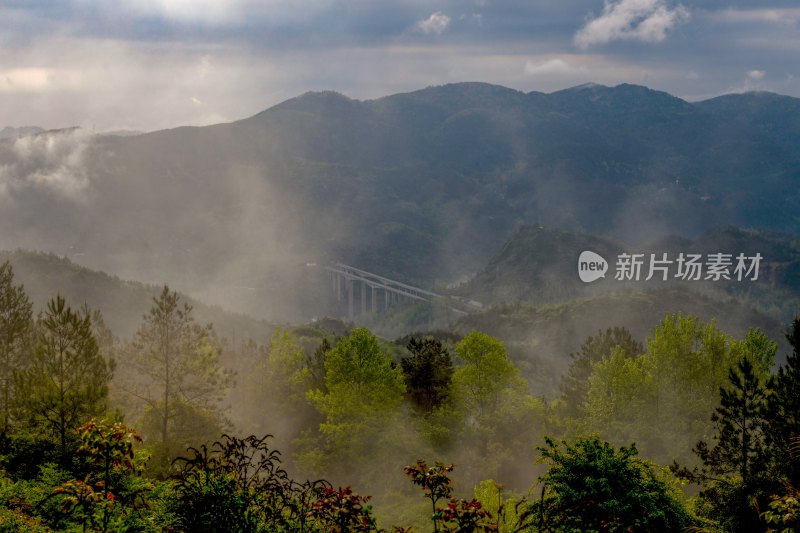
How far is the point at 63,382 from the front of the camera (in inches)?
1594

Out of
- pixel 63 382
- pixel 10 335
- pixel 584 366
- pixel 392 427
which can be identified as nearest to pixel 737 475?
pixel 392 427

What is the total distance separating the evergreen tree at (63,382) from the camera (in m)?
36.9

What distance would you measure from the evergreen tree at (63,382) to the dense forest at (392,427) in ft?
0.45

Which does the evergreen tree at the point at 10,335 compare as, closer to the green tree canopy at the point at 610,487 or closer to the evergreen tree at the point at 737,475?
the green tree canopy at the point at 610,487

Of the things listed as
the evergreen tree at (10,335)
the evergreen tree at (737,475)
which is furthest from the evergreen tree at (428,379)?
the evergreen tree at (10,335)

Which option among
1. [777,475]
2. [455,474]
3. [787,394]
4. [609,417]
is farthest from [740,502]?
[455,474]

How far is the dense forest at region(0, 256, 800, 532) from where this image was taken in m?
22.2

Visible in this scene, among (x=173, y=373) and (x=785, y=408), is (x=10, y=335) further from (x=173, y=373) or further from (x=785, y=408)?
(x=785, y=408)

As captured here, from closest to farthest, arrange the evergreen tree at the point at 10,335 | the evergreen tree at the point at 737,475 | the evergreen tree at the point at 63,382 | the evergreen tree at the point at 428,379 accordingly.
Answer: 1. the evergreen tree at the point at 63,382
2. the evergreen tree at the point at 737,475
3. the evergreen tree at the point at 10,335
4. the evergreen tree at the point at 428,379

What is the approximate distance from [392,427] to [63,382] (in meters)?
30.5

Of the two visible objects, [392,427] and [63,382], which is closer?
[63,382]

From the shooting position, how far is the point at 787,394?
42.4 metres

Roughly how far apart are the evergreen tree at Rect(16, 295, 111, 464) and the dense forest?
0.14 metres

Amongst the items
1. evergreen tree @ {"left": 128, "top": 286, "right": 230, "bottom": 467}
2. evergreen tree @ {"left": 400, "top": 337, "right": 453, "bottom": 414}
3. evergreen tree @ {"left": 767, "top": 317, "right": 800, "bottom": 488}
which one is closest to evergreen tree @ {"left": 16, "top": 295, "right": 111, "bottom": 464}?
evergreen tree @ {"left": 128, "top": 286, "right": 230, "bottom": 467}
